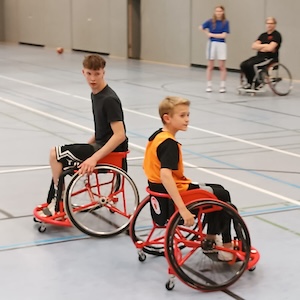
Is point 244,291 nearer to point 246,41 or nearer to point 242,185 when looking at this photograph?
point 242,185

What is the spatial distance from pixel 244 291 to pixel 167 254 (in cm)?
50

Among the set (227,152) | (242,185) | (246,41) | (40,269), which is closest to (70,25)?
(246,41)

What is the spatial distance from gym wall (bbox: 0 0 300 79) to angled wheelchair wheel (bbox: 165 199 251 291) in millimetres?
10672

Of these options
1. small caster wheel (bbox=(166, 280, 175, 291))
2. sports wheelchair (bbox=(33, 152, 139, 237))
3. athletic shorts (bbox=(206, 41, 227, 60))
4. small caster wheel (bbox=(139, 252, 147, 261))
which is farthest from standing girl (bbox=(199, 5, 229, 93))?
small caster wheel (bbox=(166, 280, 175, 291))

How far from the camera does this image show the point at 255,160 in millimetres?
7242

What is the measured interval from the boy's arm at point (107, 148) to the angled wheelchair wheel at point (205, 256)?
34.7 inches

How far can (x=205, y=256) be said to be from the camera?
173 inches

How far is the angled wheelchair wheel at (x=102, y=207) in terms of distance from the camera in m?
4.77

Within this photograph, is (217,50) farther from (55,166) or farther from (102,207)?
(55,166)

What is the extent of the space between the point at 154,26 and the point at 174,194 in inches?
596

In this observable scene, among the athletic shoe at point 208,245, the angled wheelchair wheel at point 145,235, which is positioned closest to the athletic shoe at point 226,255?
the athletic shoe at point 208,245

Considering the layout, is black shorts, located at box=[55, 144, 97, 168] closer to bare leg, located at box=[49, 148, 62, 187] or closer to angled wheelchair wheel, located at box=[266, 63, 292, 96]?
bare leg, located at box=[49, 148, 62, 187]

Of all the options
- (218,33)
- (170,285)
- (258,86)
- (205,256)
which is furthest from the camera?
(218,33)

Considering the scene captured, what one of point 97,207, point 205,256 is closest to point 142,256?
point 205,256
